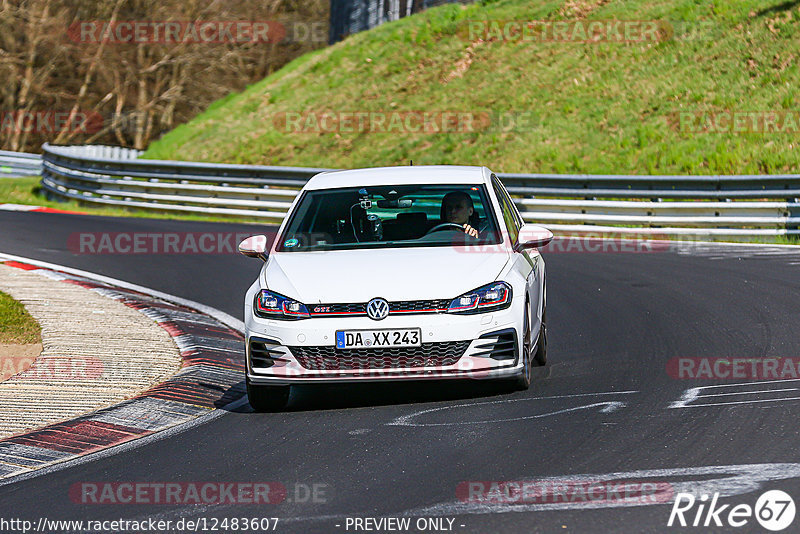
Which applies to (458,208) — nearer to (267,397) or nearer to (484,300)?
(484,300)

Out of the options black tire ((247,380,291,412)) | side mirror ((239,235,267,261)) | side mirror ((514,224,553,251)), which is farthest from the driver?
black tire ((247,380,291,412))

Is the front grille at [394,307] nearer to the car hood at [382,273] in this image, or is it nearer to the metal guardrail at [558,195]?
the car hood at [382,273]

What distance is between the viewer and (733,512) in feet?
16.3

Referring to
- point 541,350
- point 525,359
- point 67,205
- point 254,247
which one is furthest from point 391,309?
point 67,205

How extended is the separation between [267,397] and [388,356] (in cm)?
92

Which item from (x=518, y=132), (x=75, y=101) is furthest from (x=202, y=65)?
(x=518, y=132)

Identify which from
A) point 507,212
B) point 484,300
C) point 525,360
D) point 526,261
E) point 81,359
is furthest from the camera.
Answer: point 81,359

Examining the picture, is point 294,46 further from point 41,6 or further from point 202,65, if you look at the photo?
point 41,6

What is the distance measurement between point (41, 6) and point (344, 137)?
21836 mm

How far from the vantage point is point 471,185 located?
881 centimetres

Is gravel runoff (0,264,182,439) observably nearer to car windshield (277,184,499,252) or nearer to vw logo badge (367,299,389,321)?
car windshield (277,184,499,252)

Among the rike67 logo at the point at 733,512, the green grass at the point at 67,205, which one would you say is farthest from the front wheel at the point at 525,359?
the green grass at the point at 67,205

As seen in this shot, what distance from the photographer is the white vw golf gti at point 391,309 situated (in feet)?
24.2

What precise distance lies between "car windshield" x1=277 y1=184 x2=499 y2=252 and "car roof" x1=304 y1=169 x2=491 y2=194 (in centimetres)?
6
